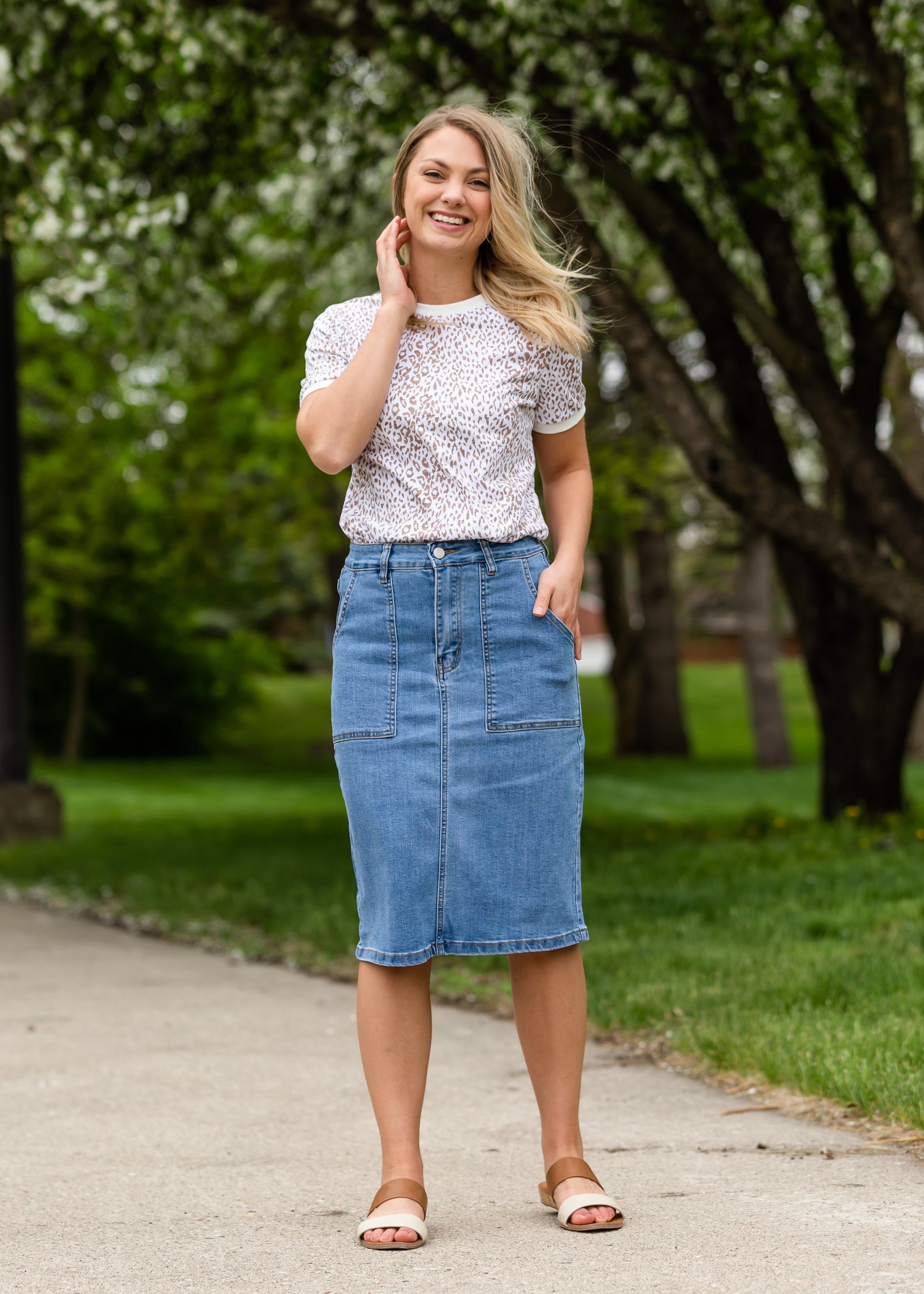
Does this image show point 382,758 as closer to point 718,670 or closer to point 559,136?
point 559,136

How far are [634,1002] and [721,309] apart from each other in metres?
5.18

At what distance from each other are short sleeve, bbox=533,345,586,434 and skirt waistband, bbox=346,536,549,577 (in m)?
0.32

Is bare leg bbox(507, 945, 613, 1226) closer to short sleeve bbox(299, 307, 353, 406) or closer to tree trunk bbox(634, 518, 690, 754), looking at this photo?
short sleeve bbox(299, 307, 353, 406)

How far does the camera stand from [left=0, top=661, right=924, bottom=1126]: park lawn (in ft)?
13.6

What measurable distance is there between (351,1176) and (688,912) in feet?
10.9

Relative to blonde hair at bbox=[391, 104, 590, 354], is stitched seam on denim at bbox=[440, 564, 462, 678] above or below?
below

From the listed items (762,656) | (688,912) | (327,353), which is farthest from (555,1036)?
(762,656)

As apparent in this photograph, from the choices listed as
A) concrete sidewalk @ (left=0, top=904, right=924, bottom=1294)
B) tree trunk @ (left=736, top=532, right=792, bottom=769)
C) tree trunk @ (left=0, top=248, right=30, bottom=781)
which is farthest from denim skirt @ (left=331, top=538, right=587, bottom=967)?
tree trunk @ (left=736, top=532, right=792, bottom=769)

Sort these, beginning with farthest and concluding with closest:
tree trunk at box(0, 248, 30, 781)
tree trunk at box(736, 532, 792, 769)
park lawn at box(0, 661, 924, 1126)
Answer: tree trunk at box(736, 532, 792, 769) < tree trunk at box(0, 248, 30, 781) < park lawn at box(0, 661, 924, 1126)

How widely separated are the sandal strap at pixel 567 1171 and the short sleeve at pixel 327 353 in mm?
1634

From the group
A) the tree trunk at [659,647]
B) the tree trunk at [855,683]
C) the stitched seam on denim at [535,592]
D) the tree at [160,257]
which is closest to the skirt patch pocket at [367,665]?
the stitched seam on denim at [535,592]

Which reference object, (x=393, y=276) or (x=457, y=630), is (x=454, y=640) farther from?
(x=393, y=276)

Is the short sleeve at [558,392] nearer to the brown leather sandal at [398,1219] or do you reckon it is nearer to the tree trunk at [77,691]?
the brown leather sandal at [398,1219]

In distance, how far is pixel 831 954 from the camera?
518 centimetres
